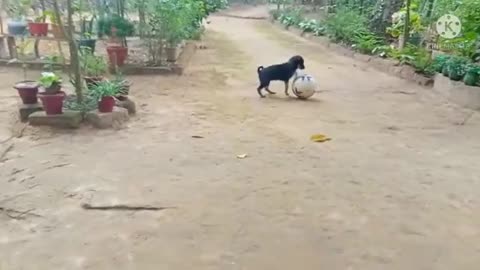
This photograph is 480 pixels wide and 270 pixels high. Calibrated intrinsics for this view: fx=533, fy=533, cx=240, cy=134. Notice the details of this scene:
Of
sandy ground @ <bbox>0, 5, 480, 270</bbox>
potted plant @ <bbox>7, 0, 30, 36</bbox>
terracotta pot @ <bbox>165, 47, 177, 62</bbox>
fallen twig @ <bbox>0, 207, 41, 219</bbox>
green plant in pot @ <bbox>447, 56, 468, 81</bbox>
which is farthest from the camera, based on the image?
potted plant @ <bbox>7, 0, 30, 36</bbox>

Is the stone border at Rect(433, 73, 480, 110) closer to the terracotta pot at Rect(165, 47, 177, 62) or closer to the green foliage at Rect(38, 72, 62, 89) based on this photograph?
the terracotta pot at Rect(165, 47, 177, 62)

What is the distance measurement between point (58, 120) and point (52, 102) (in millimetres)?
148

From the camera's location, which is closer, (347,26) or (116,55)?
(116,55)

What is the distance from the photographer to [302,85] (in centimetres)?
511

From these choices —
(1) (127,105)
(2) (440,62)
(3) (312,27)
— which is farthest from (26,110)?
(3) (312,27)

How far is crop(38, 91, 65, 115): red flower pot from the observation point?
3947mm

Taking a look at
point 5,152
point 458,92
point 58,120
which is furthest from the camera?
point 458,92

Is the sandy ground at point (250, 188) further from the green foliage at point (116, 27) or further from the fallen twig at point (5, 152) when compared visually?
the green foliage at point (116, 27)

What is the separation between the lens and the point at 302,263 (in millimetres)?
2111

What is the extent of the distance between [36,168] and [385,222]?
199cm

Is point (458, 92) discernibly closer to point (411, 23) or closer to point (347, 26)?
point (411, 23)

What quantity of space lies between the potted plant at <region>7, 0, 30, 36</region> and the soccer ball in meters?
4.06

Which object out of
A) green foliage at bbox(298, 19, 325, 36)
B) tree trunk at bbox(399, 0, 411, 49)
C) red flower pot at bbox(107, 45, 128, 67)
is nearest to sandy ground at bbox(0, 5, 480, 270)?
red flower pot at bbox(107, 45, 128, 67)

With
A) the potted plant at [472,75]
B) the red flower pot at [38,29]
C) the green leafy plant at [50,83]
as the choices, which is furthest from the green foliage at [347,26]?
the green leafy plant at [50,83]
